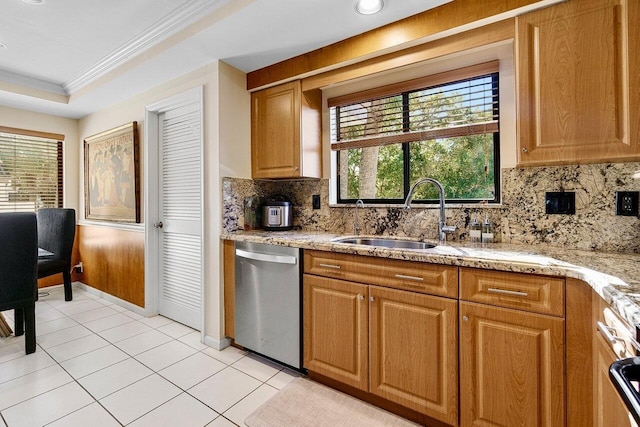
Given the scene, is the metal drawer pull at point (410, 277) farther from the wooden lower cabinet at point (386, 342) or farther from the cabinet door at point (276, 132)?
the cabinet door at point (276, 132)

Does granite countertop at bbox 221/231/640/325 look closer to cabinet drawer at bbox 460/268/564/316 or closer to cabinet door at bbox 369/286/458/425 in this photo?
cabinet drawer at bbox 460/268/564/316

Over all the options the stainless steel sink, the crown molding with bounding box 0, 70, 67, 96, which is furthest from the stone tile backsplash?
the crown molding with bounding box 0, 70, 67, 96

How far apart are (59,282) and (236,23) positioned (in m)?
4.33

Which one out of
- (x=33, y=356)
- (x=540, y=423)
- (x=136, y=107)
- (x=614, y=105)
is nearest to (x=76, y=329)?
(x=33, y=356)

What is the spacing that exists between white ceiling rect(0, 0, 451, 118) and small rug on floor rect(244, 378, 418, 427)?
7.62 feet

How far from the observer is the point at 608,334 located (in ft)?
3.18

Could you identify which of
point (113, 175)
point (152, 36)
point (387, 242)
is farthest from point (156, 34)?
point (387, 242)

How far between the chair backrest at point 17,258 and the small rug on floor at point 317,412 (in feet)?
7.07

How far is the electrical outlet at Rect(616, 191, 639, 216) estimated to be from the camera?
5.06ft

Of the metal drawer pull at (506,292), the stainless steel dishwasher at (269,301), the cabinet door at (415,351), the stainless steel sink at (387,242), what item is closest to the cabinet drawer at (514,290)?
the metal drawer pull at (506,292)

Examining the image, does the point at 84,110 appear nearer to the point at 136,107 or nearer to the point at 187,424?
the point at 136,107

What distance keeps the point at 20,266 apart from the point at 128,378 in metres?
1.32

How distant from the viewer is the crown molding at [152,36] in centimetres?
198

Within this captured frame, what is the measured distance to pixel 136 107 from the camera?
3.23 metres
